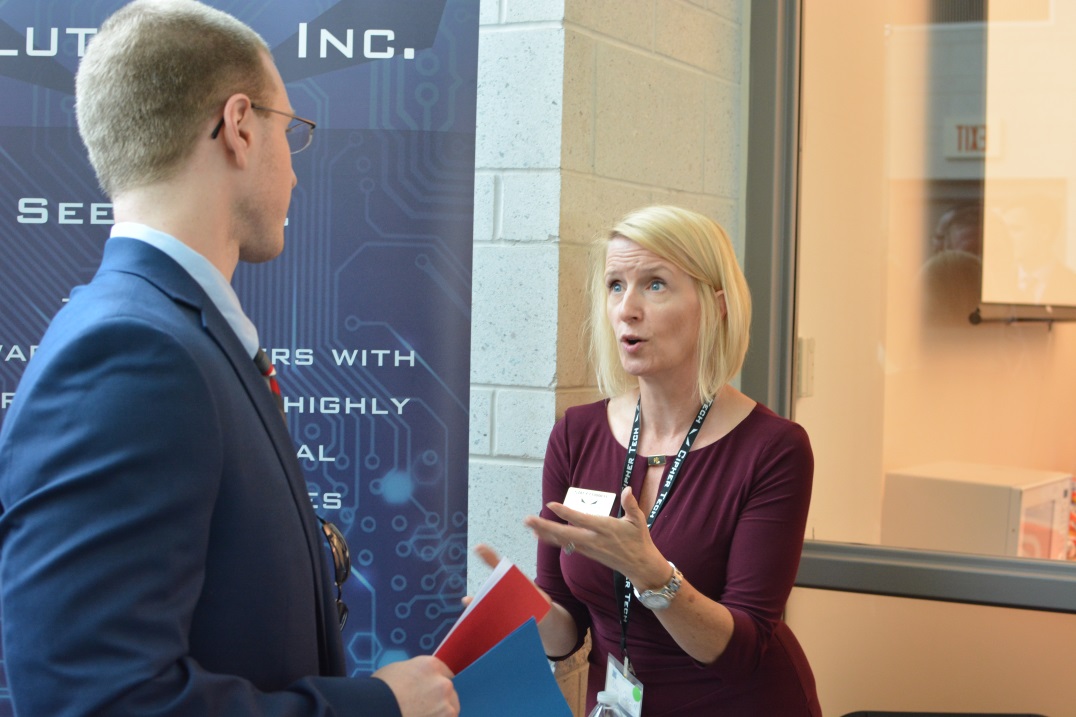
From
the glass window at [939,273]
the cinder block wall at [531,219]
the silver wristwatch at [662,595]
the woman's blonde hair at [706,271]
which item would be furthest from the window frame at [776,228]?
the silver wristwatch at [662,595]

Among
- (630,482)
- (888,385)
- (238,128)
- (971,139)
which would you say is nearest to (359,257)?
Answer: (630,482)

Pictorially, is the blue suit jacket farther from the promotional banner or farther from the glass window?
the glass window

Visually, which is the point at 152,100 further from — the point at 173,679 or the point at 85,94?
the point at 173,679

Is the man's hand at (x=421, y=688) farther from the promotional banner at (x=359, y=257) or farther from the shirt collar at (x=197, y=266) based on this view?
the promotional banner at (x=359, y=257)

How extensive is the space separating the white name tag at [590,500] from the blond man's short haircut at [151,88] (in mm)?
1002

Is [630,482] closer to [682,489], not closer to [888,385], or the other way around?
[682,489]

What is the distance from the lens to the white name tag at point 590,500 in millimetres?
1857

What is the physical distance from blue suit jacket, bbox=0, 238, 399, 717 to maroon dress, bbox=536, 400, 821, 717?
833 mm

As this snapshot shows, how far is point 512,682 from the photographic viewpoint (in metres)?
1.26

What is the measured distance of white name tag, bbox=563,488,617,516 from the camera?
186cm

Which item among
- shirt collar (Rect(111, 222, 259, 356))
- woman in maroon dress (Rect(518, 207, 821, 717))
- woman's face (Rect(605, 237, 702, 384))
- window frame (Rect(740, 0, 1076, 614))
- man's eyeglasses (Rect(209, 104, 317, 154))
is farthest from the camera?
window frame (Rect(740, 0, 1076, 614))

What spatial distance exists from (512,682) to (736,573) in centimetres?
65

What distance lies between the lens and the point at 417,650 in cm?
212

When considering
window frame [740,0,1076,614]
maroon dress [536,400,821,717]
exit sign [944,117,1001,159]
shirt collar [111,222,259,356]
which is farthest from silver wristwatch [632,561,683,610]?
exit sign [944,117,1001,159]
